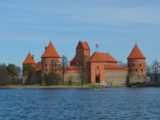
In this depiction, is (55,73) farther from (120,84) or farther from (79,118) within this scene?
(79,118)

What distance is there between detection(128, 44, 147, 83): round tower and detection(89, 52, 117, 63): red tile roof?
5.61m

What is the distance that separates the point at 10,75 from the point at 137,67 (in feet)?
79.4

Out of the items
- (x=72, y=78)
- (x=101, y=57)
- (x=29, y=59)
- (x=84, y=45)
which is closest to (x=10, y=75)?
(x=29, y=59)

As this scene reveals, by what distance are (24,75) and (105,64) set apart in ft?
51.5

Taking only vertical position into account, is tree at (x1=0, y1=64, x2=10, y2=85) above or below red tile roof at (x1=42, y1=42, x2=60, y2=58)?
below

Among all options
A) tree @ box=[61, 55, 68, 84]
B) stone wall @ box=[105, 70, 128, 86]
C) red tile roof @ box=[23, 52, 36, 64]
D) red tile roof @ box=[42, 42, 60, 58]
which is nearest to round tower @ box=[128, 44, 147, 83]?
stone wall @ box=[105, 70, 128, 86]

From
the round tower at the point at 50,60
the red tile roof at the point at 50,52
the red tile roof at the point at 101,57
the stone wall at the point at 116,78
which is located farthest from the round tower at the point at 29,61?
the stone wall at the point at 116,78

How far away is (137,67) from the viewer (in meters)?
103

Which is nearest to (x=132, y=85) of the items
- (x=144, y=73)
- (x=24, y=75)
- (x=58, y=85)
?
(x=144, y=73)

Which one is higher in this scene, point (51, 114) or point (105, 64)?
point (105, 64)

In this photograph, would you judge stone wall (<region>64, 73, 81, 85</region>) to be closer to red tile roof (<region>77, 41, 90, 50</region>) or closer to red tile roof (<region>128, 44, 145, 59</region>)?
red tile roof (<region>77, 41, 90, 50</region>)

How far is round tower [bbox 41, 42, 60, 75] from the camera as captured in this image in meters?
104

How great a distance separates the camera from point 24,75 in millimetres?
107750

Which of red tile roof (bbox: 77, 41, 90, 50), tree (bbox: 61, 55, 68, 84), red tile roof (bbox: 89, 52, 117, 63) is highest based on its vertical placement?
red tile roof (bbox: 77, 41, 90, 50)
